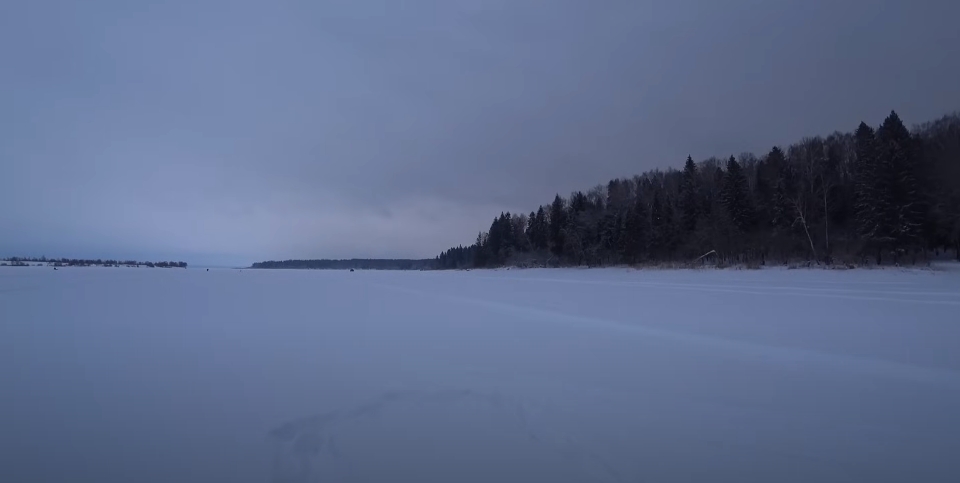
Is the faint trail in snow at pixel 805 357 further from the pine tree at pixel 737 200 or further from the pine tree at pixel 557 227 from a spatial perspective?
the pine tree at pixel 557 227

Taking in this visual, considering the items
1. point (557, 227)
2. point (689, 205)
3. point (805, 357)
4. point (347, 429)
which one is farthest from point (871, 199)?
point (557, 227)

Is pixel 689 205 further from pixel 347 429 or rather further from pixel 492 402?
pixel 347 429

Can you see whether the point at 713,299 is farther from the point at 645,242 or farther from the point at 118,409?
the point at 645,242

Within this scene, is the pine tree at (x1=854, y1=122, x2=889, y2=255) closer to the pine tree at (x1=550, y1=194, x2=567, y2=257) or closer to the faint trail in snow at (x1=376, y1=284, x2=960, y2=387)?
the faint trail in snow at (x1=376, y1=284, x2=960, y2=387)

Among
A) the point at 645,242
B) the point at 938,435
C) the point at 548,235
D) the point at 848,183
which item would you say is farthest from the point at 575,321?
the point at 548,235

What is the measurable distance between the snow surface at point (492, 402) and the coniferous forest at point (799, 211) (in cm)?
2304

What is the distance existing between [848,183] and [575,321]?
1463 inches

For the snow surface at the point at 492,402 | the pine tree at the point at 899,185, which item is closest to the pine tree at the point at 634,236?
the pine tree at the point at 899,185

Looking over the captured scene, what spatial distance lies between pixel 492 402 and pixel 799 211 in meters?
31.8

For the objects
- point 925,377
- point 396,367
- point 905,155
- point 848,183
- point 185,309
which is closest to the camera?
point 925,377

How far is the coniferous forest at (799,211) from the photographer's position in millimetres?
25391

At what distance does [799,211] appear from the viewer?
27.7 meters

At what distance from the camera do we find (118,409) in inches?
149

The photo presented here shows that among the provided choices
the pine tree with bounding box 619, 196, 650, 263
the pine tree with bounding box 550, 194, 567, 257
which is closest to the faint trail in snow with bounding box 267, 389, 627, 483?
the pine tree with bounding box 619, 196, 650, 263
